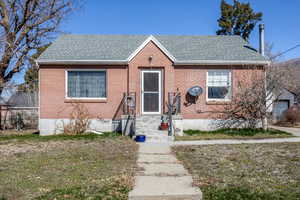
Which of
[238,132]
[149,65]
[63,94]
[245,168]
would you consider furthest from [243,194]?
[63,94]

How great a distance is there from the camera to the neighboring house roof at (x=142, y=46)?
14.0 meters

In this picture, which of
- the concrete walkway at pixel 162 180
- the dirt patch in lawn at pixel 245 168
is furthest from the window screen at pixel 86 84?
the concrete walkway at pixel 162 180

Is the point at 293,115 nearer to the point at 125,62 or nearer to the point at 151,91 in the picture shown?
the point at 151,91

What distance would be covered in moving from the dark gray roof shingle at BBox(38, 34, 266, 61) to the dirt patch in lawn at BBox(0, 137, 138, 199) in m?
5.82

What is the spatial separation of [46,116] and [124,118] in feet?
14.4

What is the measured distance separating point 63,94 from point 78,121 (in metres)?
1.81

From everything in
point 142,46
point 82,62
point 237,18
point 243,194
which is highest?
point 237,18

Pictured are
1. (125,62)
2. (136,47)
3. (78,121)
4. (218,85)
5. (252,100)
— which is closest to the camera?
(78,121)

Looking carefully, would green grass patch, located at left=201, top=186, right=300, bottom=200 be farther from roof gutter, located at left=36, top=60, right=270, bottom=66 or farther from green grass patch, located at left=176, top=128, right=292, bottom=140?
roof gutter, located at left=36, top=60, right=270, bottom=66

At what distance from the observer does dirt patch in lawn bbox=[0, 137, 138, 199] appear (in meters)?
4.89

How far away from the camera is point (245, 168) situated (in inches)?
264

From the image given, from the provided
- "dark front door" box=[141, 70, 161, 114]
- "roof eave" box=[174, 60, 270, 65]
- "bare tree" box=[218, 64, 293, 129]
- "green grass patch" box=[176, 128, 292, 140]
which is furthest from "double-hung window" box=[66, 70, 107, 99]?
"bare tree" box=[218, 64, 293, 129]

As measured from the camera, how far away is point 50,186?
5270 mm

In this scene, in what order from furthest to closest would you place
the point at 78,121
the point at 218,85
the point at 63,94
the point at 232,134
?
the point at 218,85, the point at 63,94, the point at 78,121, the point at 232,134
